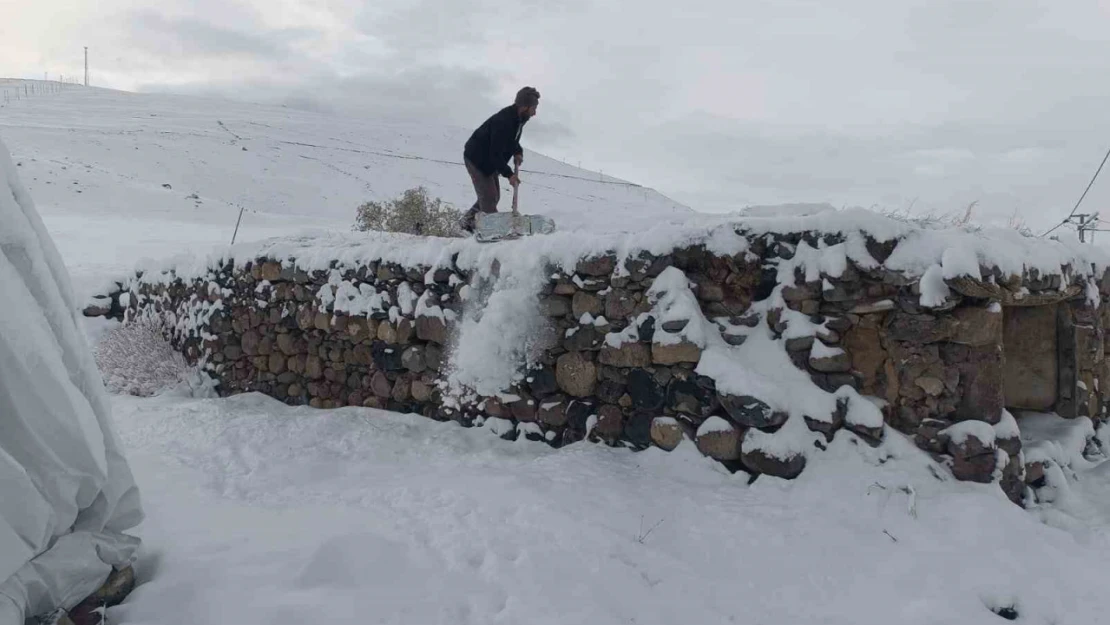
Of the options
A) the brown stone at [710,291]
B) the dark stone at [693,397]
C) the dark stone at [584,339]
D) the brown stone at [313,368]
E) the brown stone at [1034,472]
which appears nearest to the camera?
the brown stone at [1034,472]

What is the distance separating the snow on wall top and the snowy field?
37.6 inches

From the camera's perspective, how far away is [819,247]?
379 centimetres

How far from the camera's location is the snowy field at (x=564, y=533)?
8.54ft

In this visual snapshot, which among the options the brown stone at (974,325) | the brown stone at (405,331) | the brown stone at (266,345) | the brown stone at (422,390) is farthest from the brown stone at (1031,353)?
the brown stone at (266,345)

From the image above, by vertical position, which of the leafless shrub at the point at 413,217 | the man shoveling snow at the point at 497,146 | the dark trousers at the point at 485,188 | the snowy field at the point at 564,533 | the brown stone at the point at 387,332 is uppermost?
the man shoveling snow at the point at 497,146

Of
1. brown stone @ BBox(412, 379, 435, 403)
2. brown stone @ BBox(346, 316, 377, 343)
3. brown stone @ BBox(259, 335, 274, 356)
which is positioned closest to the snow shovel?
brown stone @ BBox(346, 316, 377, 343)

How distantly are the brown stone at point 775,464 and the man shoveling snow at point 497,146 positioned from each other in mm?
3865

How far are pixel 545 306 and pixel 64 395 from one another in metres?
2.73

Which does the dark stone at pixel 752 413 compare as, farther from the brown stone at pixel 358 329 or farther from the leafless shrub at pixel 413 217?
the leafless shrub at pixel 413 217

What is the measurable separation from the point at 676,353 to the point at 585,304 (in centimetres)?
69

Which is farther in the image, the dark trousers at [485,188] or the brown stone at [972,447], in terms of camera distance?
the dark trousers at [485,188]

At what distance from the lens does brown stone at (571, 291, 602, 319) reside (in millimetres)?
4320

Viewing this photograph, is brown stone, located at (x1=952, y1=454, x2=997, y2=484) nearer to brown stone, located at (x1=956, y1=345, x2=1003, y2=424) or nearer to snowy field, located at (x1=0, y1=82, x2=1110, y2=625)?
snowy field, located at (x1=0, y1=82, x2=1110, y2=625)

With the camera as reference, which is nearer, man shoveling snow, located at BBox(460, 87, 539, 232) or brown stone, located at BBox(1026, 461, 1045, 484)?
brown stone, located at BBox(1026, 461, 1045, 484)
